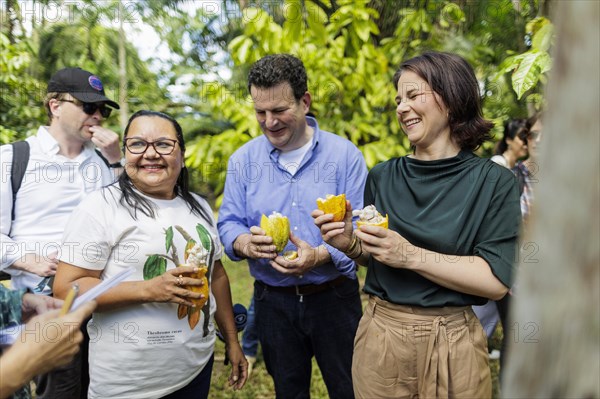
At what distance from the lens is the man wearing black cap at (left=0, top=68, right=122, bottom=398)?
8.18 ft

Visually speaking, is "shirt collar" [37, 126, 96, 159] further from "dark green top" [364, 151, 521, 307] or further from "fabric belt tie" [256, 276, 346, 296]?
"dark green top" [364, 151, 521, 307]

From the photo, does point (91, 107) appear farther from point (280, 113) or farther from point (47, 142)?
point (280, 113)

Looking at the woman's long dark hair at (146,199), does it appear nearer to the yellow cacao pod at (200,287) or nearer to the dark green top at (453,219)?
the yellow cacao pod at (200,287)

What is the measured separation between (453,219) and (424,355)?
0.52 meters

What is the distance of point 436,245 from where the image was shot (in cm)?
185

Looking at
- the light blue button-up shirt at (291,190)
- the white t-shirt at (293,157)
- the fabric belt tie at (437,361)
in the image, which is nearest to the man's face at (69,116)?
the light blue button-up shirt at (291,190)

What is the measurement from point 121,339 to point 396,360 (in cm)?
109

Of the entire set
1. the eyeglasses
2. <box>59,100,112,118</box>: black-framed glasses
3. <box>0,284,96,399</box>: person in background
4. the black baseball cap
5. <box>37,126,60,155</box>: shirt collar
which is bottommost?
<box>0,284,96,399</box>: person in background

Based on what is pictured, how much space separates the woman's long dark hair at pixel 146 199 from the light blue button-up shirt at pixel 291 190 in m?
0.38

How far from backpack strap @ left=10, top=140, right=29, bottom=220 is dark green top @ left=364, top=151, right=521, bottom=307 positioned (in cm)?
190

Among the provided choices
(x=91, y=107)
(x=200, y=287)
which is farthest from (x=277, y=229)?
(x=91, y=107)

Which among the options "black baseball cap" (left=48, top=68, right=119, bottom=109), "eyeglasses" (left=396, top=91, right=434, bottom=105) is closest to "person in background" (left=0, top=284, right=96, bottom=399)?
"eyeglasses" (left=396, top=91, right=434, bottom=105)

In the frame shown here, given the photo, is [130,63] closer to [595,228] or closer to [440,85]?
[440,85]

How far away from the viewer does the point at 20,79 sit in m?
4.33
